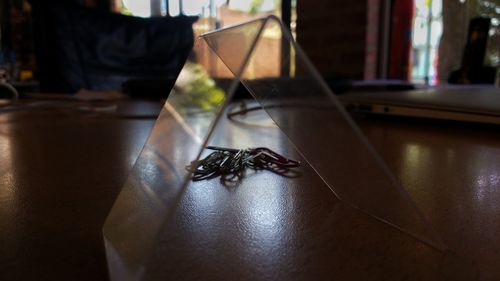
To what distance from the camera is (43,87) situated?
6.94ft

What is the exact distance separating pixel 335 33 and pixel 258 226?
2347 mm

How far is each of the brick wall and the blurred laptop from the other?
4.49 ft

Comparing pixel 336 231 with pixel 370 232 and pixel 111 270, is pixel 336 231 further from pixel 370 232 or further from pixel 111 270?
pixel 111 270

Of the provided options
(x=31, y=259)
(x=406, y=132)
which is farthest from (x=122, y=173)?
(x=406, y=132)

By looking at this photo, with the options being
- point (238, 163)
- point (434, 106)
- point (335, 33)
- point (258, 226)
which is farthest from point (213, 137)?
point (335, 33)

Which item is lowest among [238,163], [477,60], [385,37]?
[238,163]

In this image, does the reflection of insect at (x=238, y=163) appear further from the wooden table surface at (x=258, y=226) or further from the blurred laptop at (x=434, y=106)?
the blurred laptop at (x=434, y=106)

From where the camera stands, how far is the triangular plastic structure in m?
0.20

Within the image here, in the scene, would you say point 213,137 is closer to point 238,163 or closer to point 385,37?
point 238,163

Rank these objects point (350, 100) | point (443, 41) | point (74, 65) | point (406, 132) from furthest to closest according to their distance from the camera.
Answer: point (443, 41), point (74, 65), point (350, 100), point (406, 132)

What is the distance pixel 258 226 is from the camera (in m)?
0.28

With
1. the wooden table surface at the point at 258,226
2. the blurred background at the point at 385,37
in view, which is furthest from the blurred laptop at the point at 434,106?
the blurred background at the point at 385,37

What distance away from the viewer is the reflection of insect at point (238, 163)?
432mm

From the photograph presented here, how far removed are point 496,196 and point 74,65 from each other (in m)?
2.11
